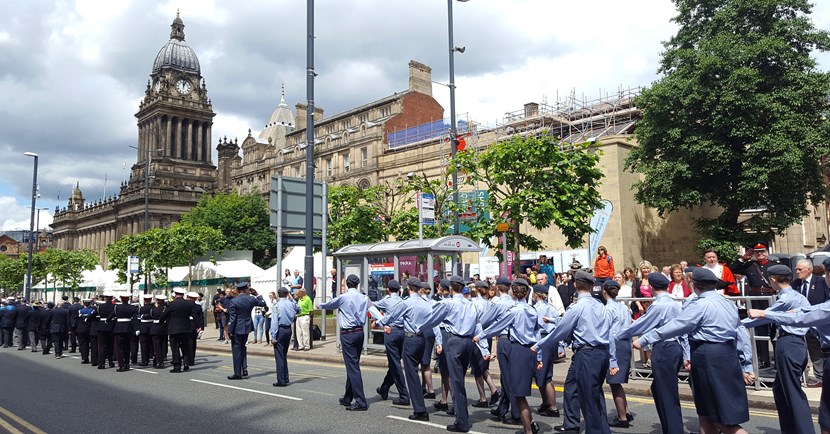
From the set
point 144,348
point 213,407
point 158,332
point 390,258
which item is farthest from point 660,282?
point 144,348

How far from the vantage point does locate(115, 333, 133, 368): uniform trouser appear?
15337 mm

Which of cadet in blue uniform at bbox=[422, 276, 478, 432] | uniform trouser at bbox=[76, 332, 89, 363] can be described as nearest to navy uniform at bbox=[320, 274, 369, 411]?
cadet in blue uniform at bbox=[422, 276, 478, 432]

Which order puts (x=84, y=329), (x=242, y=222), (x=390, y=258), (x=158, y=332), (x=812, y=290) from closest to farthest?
1. (x=812, y=290)
2. (x=158, y=332)
3. (x=390, y=258)
4. (x=84, y=329)
5. (x=242, y=222)

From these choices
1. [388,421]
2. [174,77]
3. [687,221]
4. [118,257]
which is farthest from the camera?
[174,77]

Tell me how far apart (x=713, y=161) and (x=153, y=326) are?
936 inches

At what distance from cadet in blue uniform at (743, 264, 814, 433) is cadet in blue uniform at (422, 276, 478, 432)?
3.43 m

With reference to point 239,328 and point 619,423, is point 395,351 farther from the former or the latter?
point 239,328

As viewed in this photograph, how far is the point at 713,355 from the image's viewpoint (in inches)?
231

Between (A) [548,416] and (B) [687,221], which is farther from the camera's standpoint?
(B) [687,221]

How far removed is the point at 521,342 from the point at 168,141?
102575 millimetres

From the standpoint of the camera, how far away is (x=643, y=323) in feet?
22.1

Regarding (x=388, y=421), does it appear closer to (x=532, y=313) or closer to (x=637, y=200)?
(x=532, y=313)

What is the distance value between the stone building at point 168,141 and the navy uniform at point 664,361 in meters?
92.2

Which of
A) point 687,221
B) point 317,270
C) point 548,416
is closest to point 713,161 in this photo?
point 687,221
